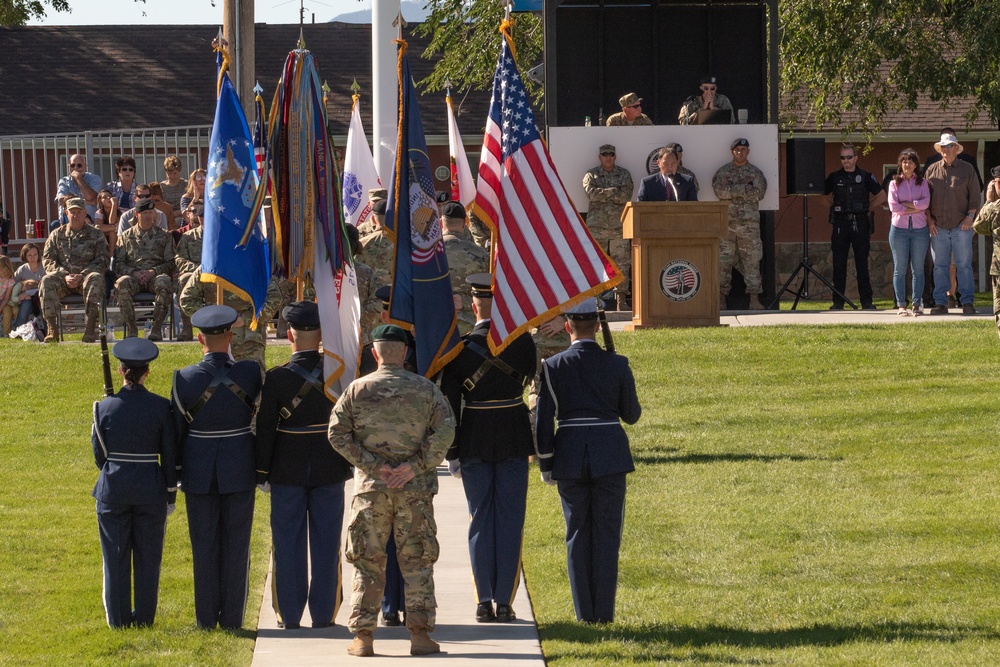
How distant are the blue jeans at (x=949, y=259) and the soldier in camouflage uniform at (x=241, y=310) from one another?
10828 mm

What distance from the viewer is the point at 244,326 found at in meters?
14.0

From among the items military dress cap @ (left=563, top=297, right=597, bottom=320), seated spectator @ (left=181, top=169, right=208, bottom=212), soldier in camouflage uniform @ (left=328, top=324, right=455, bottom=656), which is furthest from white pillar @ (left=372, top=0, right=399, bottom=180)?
soldier in camouflage uniform @ (left=328, top=324, right=455, bottom=656)

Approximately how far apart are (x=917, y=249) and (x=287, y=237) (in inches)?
481

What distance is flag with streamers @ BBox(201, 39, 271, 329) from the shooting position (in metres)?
11.8

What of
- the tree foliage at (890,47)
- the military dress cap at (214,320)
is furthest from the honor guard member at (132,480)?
the tree foliage at (890,47)

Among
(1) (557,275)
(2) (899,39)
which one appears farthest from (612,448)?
(2) (899,39)

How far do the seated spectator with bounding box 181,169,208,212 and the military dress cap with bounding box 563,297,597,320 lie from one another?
463 inches

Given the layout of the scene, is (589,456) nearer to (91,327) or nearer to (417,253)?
(417,253)

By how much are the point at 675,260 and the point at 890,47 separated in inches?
415

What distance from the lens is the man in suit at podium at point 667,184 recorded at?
68.1 ft

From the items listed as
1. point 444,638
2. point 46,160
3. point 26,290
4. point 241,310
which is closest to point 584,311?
point 444,638

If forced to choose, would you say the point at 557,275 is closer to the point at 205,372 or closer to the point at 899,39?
the point at 205,372

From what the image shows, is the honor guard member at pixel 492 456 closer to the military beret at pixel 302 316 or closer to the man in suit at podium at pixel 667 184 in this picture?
the military beret at pixel 302 316

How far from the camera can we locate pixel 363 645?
8.86m
